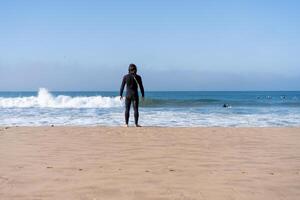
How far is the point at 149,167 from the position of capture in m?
5.35

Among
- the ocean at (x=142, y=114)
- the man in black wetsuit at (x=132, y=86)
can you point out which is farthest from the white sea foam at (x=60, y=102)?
the man in black wetsuit at (x=132, y=86)

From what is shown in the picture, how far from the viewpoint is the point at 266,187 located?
4312 millimetres

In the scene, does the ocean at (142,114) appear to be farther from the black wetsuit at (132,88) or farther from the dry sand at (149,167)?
the dry sand at (149,167)

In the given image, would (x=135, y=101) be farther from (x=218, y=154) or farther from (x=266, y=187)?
(x=266, y=187)

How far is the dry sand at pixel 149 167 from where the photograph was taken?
162 inches

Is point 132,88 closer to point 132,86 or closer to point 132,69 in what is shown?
point 132,86

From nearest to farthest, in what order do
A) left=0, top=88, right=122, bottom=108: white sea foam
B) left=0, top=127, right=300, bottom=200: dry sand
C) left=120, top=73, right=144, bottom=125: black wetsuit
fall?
left=0, top=127, right=300, bottom=200: dry sand → left=120, top=73, right=144, bottom=125: black wetsuit → left=0, top=88, right=122, bottom=108: white sea foam

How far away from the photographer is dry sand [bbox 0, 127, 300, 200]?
162 inches

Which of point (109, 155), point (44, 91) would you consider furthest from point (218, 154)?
point (44, 91)

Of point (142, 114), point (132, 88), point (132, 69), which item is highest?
point (132, 69)

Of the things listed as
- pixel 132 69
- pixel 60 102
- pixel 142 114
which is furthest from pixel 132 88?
pixel 60 102

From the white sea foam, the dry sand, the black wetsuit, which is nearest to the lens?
the dry sand

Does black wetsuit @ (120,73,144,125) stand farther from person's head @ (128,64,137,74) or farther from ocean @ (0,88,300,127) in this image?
ocean @ (0,88,300,127)

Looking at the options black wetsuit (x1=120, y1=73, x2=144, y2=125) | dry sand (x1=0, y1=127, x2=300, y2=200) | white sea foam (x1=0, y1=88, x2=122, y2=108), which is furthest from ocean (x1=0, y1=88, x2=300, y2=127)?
dry sand (x1=0, y1=127, x2=300, y2=200)
